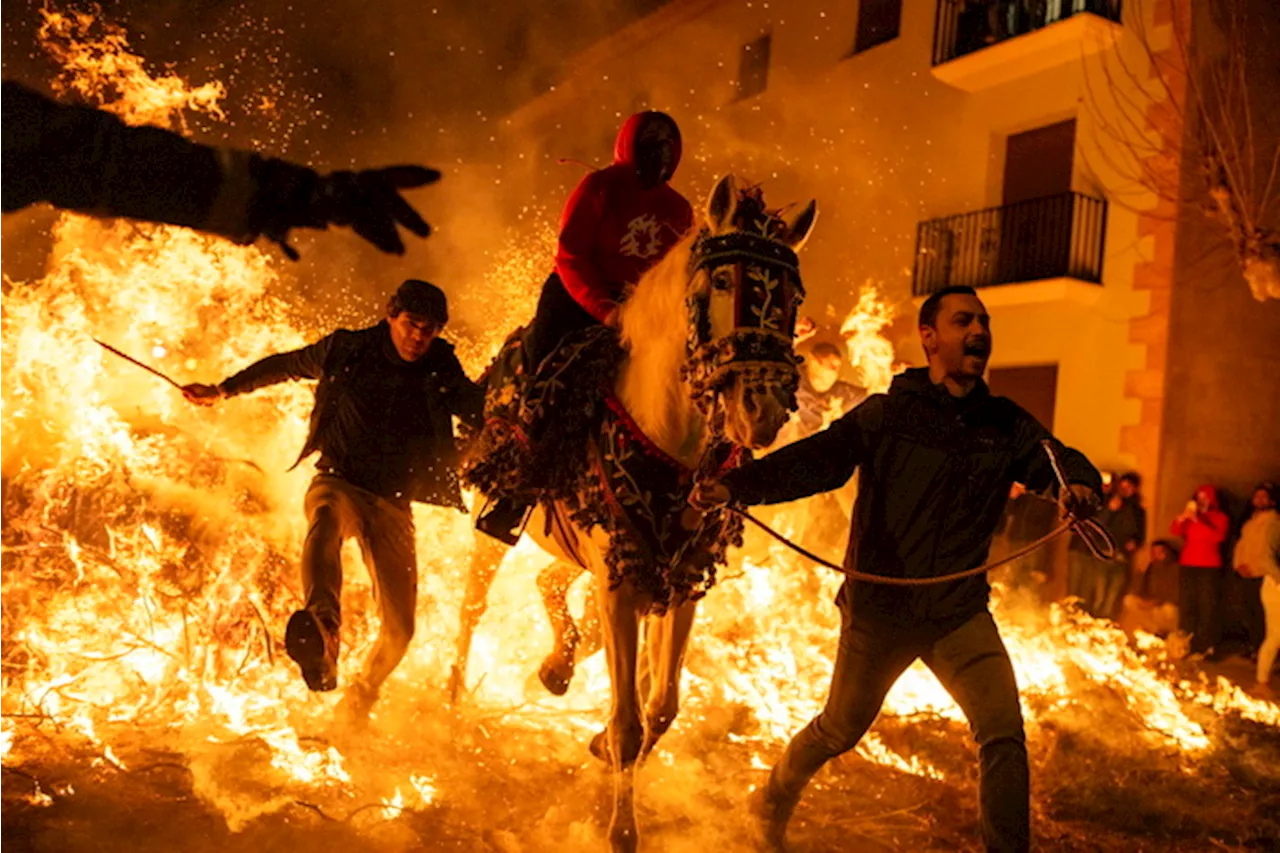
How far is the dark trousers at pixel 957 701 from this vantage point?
13.1ft

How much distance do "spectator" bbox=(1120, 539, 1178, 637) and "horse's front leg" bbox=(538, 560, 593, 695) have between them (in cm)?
832

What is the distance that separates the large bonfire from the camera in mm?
5254

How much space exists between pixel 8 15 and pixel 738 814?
7.54 meters

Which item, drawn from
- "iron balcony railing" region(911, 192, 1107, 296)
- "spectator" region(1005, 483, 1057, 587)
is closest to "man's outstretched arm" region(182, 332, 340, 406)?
"spectator" region(1005, 483, 1057, 587)

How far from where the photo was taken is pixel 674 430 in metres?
4.59

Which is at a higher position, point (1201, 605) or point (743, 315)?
point (743, 315)

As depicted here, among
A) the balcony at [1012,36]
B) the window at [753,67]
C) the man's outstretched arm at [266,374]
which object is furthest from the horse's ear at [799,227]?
the window at [753,67]

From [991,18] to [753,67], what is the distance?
526cm

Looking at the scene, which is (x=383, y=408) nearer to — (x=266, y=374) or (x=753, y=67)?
(x=266, y=374)

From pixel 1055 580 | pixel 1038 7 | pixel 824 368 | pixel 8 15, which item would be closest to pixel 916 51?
pixel 1038 7

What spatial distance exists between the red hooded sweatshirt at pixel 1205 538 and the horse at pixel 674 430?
8.94 metres

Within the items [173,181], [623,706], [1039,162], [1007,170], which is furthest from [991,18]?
[623,706]

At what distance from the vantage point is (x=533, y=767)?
584cm

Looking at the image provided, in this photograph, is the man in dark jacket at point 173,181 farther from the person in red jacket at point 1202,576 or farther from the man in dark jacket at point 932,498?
the person in red jacket at point 1202,576
